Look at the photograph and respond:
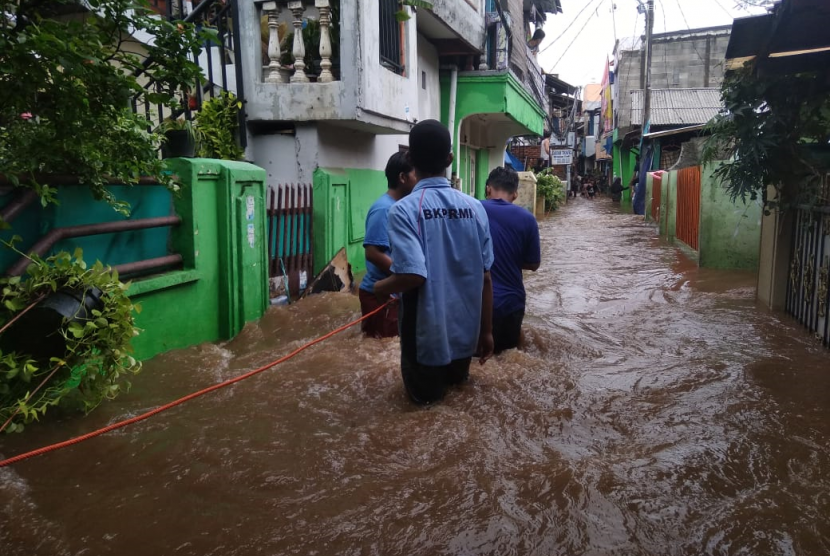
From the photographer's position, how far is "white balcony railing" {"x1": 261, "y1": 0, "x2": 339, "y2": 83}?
726cm

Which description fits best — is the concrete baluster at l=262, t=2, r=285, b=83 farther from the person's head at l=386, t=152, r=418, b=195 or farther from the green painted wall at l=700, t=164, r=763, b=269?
the green painted wall at l=700, t=164, r=763, b=269

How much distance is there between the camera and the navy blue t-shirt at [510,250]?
4367 millimetres

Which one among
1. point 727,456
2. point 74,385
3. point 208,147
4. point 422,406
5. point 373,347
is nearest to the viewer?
point 727,456

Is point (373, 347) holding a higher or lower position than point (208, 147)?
lower

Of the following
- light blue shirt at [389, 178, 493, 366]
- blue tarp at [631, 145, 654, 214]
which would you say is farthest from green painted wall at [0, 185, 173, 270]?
blue tarp at [631, 145, 654, 214]

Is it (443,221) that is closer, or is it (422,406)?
(443,221)

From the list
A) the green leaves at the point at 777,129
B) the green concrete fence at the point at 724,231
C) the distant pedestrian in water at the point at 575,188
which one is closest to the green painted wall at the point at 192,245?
the green leaves at the point at 777,129

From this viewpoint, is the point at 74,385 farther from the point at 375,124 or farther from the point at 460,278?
the point at 375,124

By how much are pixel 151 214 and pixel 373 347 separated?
1945 mm

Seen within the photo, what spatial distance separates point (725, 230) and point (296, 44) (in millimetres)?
6576

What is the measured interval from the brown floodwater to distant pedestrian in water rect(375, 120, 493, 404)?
455 mm

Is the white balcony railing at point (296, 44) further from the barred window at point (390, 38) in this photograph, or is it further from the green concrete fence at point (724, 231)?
the green concrete fence at point (724, 231)

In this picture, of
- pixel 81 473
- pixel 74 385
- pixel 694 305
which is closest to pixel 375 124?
pixel 694 305

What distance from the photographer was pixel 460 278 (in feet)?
10.4
